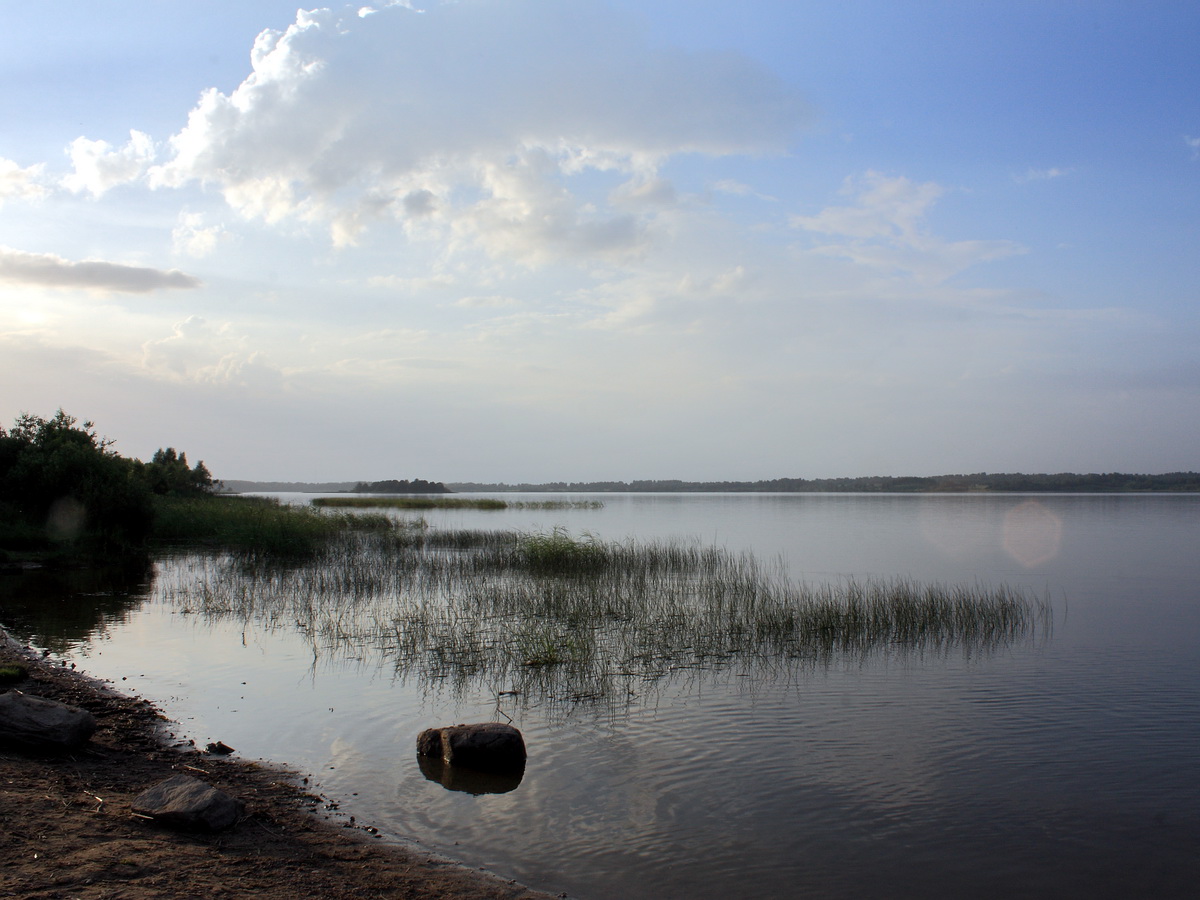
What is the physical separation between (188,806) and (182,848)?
0.43 m

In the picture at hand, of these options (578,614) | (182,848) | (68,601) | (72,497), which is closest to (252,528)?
(72,497)

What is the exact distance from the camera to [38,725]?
667 cm

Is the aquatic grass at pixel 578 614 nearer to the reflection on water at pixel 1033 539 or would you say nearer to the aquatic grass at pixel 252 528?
the aquatic grass at pixel 252 528

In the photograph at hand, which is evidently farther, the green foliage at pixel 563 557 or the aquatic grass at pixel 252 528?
the aquatic grass at pixel 252 528

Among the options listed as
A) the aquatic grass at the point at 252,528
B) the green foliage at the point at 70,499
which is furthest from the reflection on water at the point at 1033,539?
the green foliage at the point at 70,499

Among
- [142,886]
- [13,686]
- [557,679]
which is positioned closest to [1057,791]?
[557,679]

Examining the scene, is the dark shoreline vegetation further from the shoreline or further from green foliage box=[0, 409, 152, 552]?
the shoreline

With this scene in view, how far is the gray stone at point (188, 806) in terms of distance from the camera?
17.6 ft

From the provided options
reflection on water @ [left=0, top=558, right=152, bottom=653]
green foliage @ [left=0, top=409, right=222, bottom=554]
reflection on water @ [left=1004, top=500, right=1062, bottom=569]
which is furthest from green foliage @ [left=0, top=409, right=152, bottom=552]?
reflection on water @ [left=1004, top=500, right=1062, bottom=569]

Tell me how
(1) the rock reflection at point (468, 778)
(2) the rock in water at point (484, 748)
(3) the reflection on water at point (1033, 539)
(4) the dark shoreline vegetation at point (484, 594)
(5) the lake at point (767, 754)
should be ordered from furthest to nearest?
(3) the reflection on water at point (1033, 539)
(4) the dark shoreline vegetation at point (484, 594)
(2) the rock in water at point (484, 748)
(1) the rock reflection at point (468, 778)
(5) the lake at point (767, 754)

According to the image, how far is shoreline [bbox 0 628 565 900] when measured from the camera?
4.48 meters

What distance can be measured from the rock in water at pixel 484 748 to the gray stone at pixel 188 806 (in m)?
2.13

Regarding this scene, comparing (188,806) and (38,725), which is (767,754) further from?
(38,725)

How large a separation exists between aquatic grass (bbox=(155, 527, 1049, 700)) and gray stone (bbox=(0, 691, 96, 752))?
459 cm
